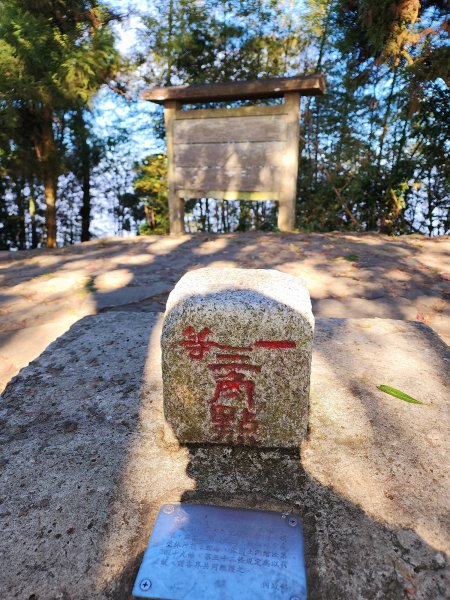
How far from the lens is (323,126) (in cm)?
836

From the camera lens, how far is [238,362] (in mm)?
1331

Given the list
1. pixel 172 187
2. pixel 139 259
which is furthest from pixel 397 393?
pixel 172 187

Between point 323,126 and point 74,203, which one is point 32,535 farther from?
point 74,203

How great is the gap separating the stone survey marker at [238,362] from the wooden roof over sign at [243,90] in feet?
14.5

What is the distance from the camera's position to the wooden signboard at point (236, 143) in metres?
5.27

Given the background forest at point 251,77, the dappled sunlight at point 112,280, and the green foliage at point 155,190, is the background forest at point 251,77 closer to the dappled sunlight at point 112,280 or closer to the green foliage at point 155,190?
the green foliage at point 155,190

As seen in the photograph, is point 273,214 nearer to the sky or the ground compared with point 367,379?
nearer to the sky

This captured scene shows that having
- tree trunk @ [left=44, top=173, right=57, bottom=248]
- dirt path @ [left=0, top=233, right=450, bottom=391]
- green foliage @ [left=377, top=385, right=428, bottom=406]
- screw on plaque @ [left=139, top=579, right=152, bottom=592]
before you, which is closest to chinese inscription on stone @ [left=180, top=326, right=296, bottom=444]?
screw on plaque @ [left=139, top=579, right=152, bottom=592]

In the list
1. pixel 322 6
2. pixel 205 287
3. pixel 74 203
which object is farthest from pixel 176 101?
pixel 74 203

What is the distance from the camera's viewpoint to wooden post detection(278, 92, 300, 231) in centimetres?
521

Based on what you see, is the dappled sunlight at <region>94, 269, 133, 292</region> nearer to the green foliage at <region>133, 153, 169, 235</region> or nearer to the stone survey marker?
the stone survey marker

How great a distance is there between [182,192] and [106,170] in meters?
5.54

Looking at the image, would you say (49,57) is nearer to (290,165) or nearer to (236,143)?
(236,143)

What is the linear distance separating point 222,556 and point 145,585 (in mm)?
199
